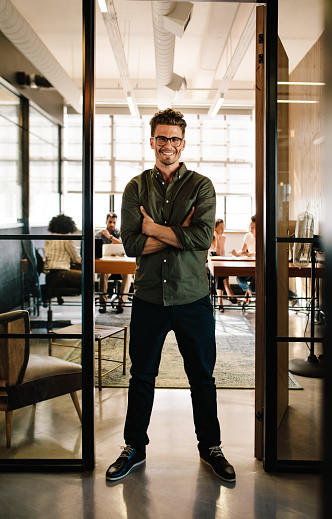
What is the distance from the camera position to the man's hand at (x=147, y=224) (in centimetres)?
241

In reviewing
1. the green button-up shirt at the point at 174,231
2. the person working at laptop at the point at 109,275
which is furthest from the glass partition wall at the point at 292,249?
the person working at laptop at the point at 109,275

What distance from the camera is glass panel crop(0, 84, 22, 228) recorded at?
2.41 meters

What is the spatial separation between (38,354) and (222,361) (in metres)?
2.57

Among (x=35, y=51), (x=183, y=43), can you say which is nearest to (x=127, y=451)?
(x=35, y=51)

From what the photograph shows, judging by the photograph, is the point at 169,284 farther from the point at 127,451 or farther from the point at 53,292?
the point at 127,451

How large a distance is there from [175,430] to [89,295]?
3.77 ft

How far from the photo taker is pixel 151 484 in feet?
7.70

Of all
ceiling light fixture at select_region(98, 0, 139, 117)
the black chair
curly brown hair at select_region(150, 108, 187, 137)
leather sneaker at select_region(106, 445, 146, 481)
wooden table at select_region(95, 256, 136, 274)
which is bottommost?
leather sneaker at select_region(106, 445, 146, 481)

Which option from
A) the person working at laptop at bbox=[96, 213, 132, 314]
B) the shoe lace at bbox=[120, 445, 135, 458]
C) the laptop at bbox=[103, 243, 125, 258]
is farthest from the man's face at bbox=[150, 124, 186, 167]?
the person working at laptop at bbox=[96, 213, 132, 314]

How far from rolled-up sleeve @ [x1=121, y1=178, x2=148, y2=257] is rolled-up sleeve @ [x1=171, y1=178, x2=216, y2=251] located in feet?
0.66

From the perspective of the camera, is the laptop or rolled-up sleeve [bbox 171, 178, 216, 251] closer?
rolled-up sleeve [bbox 171, 178, 216, 251]

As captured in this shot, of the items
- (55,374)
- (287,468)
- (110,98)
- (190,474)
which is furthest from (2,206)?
(110,98)

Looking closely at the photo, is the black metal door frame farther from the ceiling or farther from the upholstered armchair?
the upholstered armchair

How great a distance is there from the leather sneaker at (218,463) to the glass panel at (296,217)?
33cm
